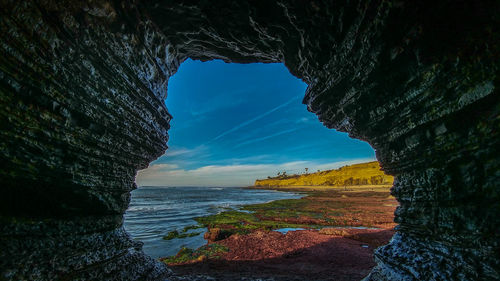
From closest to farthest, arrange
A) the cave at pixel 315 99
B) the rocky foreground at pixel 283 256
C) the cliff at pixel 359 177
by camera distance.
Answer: the cave at pixel 315 99
the rocky foreground at pixel 283 256
the cliff at pixel 359 177

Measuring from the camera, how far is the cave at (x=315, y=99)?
2.89 meters

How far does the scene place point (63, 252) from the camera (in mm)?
3973

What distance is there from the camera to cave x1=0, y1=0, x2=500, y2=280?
9.48 ft

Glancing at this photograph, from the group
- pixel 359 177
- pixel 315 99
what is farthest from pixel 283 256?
pixel 359 177

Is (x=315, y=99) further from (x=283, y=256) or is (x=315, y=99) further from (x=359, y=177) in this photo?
(x=359, y=177)

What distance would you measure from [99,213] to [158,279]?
2.84m

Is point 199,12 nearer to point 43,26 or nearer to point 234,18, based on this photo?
point 234,18

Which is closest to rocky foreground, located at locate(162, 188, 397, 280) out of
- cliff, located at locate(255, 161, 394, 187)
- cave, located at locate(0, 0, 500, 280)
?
cave, located at locate(0, 0, 500, 280)

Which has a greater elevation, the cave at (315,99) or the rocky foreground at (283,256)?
the cave at (315,99)

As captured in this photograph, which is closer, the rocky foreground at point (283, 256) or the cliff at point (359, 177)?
the rocky foreground at point (283, 256)

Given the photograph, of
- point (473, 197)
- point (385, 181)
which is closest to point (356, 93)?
point (473, 197)

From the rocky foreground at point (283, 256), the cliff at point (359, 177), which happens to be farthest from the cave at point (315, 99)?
the cliff at point (359, 177)

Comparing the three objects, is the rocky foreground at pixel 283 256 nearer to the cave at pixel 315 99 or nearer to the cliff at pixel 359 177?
the cave at pixel 315 99

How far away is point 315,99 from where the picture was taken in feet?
20.3
